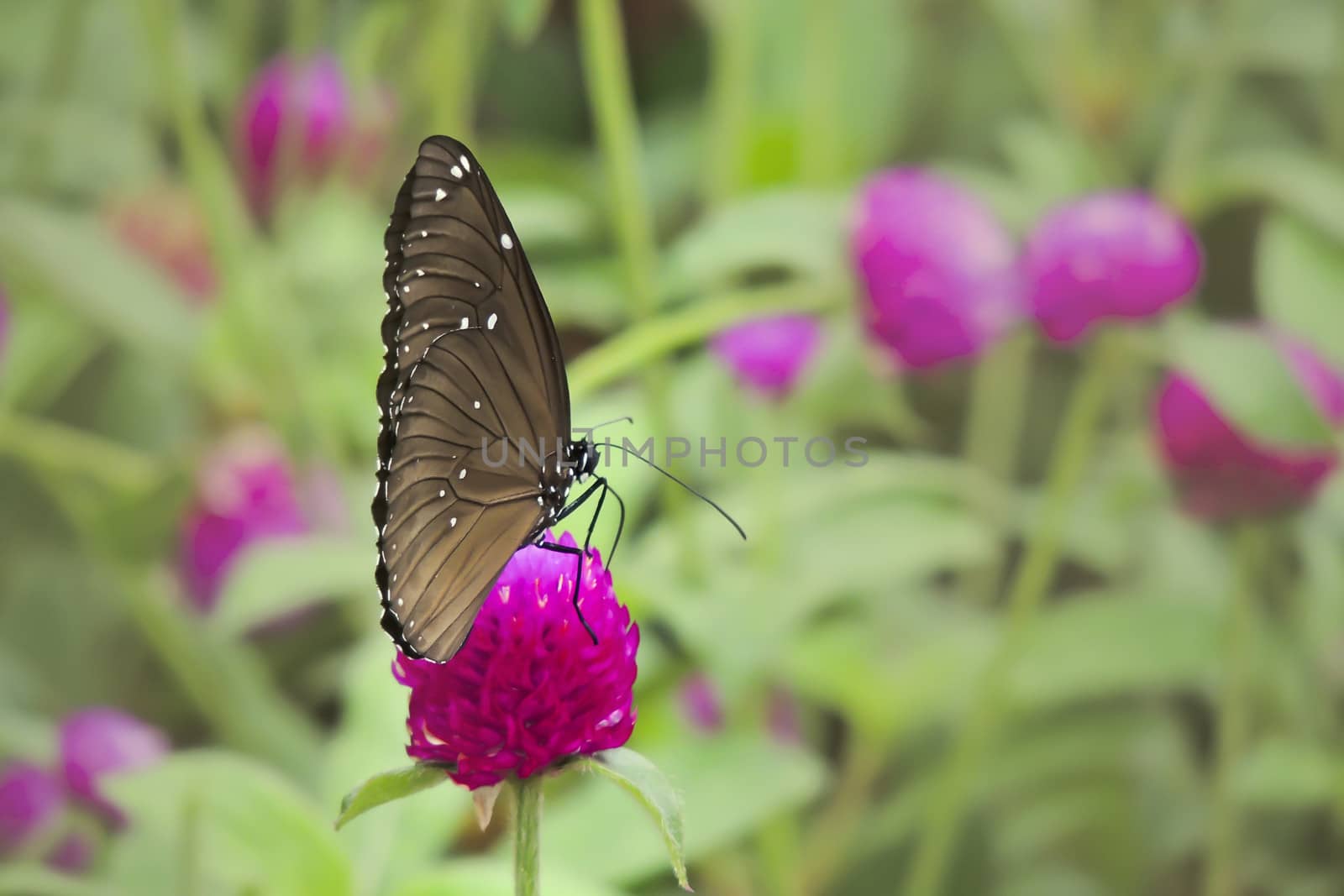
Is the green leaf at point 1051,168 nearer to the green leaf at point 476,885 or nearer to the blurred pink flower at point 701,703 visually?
the blurred pink flower at point 701,703

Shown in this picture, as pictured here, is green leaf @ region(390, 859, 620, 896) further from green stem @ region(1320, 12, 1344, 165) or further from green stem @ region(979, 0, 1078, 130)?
green stem @ region(1320, 12, 1344, 165)

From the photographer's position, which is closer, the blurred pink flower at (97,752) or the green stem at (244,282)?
the blurred pink flower at (97,752)

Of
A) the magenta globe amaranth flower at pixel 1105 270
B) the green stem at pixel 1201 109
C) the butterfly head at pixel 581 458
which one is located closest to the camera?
the butterfly head at pixel 581 458

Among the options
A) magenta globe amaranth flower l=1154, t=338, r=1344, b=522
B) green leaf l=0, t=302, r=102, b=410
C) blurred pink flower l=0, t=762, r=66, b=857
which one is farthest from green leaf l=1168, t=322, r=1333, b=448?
green leaf l=0, t=302, r=102, b=410

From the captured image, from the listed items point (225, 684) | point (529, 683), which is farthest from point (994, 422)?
point (529, 683)

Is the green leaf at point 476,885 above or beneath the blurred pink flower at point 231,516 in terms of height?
beneath

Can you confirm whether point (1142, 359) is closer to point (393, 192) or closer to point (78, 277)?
point (393, 192)

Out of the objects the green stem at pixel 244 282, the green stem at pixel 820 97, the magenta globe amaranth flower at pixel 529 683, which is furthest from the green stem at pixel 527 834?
the green stem at pixel 820 97
